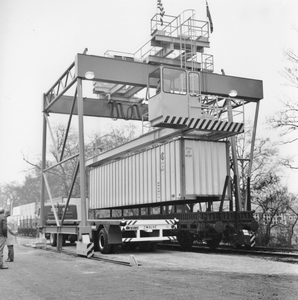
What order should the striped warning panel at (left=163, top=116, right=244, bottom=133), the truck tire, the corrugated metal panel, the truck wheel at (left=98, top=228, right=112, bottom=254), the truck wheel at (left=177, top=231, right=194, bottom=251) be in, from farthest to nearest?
the truck wheel at (left=177, top=231, right=194, bottom=251) → the truck tire → the corrugated metal panel → the striped warning panel at (left=163, top=116, right=244, bottom=133) → the truck wheel at (left=98, top=228, right=112, bottom=254)

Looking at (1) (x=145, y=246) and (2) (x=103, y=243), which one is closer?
(2) (x=103, y=243)

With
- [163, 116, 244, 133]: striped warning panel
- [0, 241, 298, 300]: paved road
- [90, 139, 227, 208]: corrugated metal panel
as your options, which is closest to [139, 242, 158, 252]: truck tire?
[90, 139, 227, 208]: corrugated metal panel

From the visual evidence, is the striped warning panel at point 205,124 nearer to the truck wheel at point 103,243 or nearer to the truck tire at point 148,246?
the truck wheel at point 103,243

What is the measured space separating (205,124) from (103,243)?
17.3 feet

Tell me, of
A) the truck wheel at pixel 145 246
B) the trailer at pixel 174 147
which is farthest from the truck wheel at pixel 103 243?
the truck wheel at pixel 145 246

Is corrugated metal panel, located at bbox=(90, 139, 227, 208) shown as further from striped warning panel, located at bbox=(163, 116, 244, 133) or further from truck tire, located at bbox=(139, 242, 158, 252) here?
truck tire, located at bbox=(139, 242, 158, 252)

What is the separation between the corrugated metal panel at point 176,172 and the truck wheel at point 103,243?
98.2 inches

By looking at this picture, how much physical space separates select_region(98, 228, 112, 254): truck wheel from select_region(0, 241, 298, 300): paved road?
2940 mm

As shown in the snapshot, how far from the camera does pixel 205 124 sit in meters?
14.5

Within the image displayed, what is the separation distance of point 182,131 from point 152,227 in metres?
3.50

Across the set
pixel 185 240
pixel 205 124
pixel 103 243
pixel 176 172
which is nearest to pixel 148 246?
pixel 185 240

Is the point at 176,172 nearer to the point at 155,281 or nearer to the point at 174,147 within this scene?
the point at 174,147

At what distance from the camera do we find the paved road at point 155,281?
663 centimetres

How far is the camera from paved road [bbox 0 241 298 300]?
6.63m
